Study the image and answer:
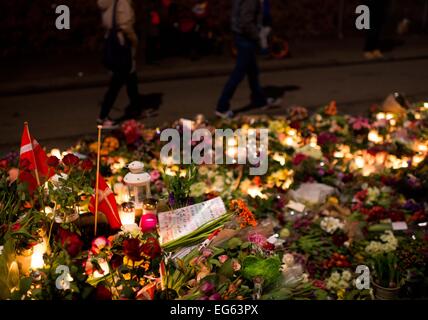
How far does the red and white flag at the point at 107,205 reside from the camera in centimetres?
340

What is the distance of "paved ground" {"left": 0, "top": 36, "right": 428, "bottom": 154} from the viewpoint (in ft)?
27.6

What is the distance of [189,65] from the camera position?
1216 centimetres

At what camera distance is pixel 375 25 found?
12.1m

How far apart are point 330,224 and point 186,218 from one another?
68.7 inches

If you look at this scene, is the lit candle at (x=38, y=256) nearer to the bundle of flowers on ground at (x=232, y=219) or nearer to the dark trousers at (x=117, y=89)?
the bundle of flowers on ground at (x=232, y=219)

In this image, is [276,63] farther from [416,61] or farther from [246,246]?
[246,246]

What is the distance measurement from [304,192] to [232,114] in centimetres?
327

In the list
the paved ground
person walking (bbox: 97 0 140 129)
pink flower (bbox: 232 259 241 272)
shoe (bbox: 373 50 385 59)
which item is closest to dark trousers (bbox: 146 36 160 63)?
the paved ground

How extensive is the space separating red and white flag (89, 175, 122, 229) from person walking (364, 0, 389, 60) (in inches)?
392

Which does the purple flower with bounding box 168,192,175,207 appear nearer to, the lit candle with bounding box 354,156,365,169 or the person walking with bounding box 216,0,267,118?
the lit candle with bounding box 354,156,365,169

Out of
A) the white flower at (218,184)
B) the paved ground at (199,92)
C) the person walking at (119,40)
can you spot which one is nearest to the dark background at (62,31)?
the paved ground at (199,92)

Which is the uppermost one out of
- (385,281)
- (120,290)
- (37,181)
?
(37,181)
